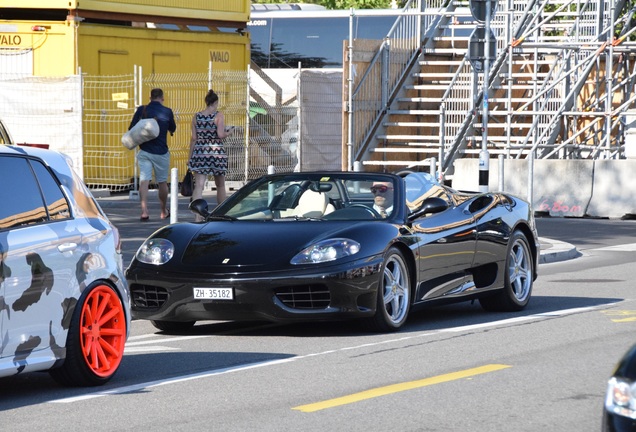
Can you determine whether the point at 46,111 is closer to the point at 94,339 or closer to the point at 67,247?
the point at 94,339

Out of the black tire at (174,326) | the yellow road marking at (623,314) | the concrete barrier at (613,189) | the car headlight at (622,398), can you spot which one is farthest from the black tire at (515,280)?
the concrete barrier at (613,189)

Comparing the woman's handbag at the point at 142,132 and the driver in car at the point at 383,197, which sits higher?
the woman's handbag at the point at 142,132

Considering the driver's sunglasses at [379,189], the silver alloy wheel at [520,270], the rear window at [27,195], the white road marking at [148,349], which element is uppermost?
the rear window at [27,195]

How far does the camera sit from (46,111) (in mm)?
26359

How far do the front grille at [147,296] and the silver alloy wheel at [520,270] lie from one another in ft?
10.7

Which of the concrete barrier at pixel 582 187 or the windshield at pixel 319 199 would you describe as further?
the concrete barrier at pixel 582 187

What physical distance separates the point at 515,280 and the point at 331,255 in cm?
262

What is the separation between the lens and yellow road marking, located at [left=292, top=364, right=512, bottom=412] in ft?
25.1

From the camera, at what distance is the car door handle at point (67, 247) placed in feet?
26.2

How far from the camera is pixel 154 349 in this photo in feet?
32.8

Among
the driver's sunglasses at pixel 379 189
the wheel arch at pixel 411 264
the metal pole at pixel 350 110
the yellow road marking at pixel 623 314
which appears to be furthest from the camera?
the metal pole at pixel 350 110

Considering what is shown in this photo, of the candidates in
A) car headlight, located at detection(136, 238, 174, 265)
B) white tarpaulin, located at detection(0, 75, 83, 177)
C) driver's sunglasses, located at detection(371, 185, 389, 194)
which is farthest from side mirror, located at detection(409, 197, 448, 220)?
white tarpaulin, located at detection(0, 75, 83, 177)

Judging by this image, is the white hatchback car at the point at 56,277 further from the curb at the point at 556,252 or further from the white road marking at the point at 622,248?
the white road marking at the point at 622,248

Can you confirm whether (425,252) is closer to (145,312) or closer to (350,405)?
(145,312)
